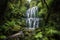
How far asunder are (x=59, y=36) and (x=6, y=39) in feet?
10.6

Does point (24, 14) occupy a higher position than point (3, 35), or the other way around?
point (24, 14)

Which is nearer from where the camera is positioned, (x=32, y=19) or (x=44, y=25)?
(x=44, y=25)

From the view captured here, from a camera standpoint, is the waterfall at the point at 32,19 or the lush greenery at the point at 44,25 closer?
the lush greenery at the point at 44,25

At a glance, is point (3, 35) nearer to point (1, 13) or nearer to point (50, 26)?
point (1, 13)

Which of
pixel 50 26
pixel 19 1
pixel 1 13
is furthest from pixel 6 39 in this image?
pixel 19 1

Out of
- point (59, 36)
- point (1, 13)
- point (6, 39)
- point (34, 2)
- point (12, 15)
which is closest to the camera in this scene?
point (6, 39)

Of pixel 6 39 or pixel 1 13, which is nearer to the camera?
pixel 6 39

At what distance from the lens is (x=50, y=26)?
28.1 feet

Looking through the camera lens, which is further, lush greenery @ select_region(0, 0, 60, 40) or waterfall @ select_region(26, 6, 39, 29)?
waterfall @ select_region(26, 6, 39, 29)

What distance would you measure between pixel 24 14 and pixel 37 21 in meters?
1.66

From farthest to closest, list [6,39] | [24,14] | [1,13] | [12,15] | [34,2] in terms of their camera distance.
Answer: [34,2] < [24,14] < [12,15] < [1,13] < [6,39]

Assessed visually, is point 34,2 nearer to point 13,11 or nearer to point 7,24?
point 13,11

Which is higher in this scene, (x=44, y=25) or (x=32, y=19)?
(x=32, y=19)

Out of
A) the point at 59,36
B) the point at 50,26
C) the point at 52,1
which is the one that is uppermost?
the point at 52,1
